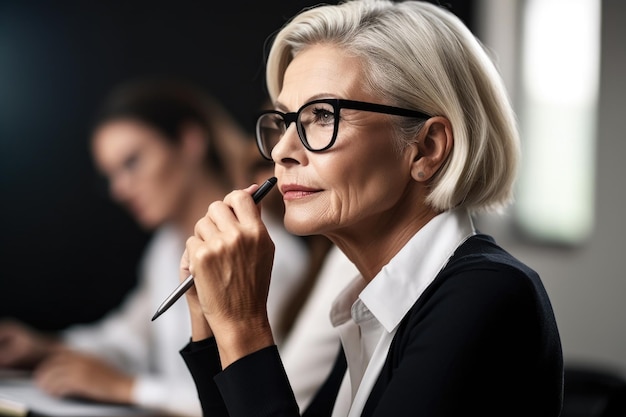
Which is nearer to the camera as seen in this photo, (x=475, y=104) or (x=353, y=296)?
(x=475, y=104)

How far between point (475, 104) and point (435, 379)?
17.2 inches

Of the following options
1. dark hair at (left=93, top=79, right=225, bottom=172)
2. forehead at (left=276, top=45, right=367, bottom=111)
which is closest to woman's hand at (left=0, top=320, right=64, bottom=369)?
dark hair at (left=93, top=79, right=225, bottom=172)

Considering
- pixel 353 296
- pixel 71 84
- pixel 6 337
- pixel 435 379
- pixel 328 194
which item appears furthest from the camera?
pixel 71 84

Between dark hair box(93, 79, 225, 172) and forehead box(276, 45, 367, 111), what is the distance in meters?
2.15

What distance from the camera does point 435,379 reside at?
35.4 inches

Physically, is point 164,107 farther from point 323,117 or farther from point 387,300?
point 387,300

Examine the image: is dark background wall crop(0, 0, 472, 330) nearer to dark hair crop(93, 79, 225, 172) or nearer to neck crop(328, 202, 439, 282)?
dark hair crop(93, 79, 225, 172)

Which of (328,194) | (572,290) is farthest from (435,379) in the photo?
(572,290)

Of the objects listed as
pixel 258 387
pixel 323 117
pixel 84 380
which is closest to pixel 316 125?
pixel 323 117

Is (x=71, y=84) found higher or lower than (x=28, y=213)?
higher

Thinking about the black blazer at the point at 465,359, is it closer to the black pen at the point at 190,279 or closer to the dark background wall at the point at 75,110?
the black pen at the point at 190,279

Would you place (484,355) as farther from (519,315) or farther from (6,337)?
(6,337)

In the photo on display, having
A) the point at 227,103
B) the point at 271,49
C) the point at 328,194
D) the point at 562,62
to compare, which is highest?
the point at 562,62

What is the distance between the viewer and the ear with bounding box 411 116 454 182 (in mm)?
1150
